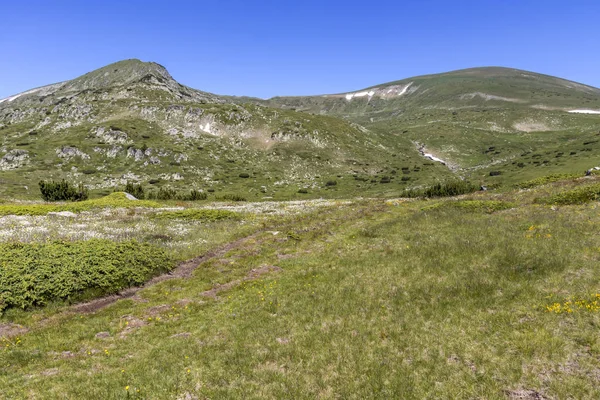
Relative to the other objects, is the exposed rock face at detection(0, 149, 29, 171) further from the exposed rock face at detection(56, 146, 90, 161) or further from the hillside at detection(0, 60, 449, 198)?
the exposed rock face at detection(56, 146, 90, 161)

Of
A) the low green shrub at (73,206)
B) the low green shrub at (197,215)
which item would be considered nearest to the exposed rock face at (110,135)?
the low green shrub at (73,206)

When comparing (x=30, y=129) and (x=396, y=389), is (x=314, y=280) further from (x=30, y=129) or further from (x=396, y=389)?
(x=30, y=129)

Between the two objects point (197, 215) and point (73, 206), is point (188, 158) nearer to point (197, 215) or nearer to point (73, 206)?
point (73, 206)

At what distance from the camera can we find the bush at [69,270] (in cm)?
1930

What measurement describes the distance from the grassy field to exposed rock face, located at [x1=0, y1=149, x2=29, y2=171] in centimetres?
17415

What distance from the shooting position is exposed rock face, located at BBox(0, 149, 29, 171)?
484ft

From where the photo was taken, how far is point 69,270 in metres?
21.1

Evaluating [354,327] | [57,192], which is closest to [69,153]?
[57,192]

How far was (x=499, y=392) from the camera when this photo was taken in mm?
10719

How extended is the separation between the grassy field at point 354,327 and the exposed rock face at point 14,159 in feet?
571

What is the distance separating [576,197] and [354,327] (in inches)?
1279

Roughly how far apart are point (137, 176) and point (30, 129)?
114626 mm

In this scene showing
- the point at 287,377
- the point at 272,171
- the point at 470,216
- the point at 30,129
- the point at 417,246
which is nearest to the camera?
the point at 287,377

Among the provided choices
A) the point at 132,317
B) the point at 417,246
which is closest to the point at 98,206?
the point at 132,317
